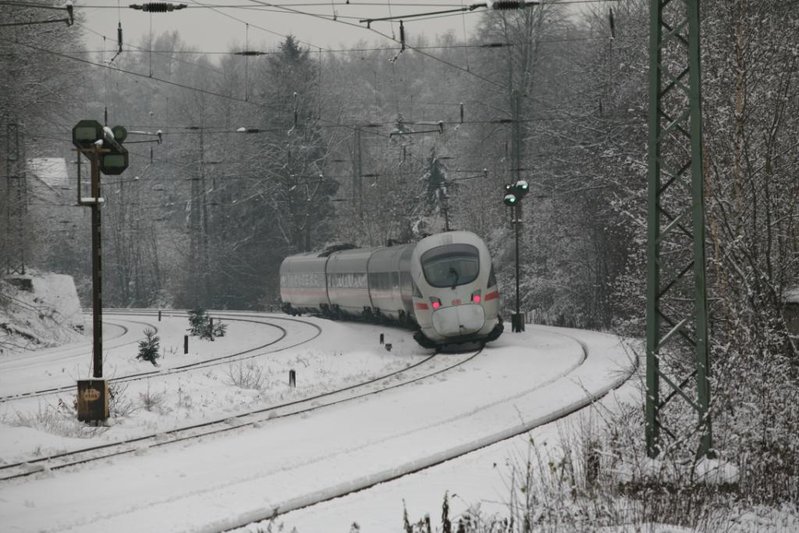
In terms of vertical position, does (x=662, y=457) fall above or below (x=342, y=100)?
below

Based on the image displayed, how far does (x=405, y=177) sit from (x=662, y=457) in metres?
52.2

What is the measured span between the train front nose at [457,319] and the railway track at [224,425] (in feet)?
5.23

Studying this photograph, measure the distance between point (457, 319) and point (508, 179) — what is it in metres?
30.0

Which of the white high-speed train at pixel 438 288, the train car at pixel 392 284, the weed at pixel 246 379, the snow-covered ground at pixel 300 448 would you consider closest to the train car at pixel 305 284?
the white high-speed train at pixel 438 288

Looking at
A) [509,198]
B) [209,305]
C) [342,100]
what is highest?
[342,100]

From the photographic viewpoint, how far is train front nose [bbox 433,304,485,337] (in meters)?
24.2

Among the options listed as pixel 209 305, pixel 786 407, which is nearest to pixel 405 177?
pixel 209 305

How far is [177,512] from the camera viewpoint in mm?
9727

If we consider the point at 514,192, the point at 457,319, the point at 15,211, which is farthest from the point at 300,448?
the point at 15,211

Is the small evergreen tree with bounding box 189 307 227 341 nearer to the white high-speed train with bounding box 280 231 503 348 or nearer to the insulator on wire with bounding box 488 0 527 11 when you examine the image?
the white high-speed train with bounding box 280 231 503 348

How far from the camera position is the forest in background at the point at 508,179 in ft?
47.3

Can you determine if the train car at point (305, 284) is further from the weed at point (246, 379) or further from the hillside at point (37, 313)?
the weed at point (246, 379)

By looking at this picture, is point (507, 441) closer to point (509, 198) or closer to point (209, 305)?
point (509, 198)

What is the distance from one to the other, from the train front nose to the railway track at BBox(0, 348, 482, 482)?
159cm
